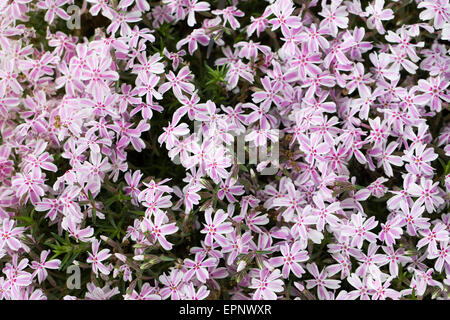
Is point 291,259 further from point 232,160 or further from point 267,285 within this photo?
point 232,160

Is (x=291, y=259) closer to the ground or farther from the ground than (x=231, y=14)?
closer to the ground

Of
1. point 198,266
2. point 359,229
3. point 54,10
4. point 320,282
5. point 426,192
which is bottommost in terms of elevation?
point 320,282

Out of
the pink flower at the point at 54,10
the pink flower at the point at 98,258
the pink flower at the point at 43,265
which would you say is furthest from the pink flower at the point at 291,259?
the pink flower at the point at 54,10

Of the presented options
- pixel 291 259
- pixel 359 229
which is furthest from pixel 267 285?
pixel 359 229

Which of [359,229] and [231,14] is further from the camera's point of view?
[231,14]

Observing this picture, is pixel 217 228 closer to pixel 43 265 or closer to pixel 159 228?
pixel 159 228

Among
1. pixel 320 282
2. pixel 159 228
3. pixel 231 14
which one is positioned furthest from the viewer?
pixel 231 14

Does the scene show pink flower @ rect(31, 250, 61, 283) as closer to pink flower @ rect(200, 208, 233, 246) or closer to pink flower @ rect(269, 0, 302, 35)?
pink flower @ rect(200, 208, 233, 246)

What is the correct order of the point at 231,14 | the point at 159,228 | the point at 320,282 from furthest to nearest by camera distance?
1. the point at 231,14
2. the point at 320,282
3. the point at 159,228

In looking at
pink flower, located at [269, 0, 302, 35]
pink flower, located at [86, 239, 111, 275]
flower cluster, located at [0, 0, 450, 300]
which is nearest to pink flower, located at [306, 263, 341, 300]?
flower cluster, located at [0, 0, 450, 300]
